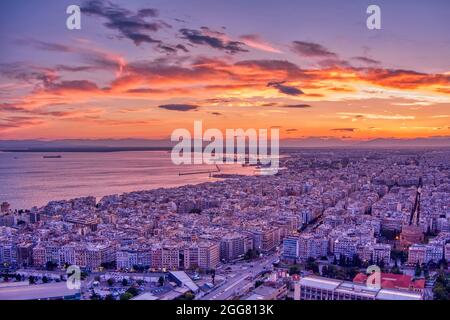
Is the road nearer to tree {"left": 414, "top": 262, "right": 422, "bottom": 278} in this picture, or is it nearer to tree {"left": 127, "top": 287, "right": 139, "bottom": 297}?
tree {"left": 127, "top": 287, "right": 139, "bottom": 297}

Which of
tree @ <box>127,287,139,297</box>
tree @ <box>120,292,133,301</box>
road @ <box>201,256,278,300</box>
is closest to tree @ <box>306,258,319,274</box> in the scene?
road @ <box>201,256,278,300</box>

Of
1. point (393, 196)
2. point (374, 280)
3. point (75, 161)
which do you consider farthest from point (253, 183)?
point (75, 161)

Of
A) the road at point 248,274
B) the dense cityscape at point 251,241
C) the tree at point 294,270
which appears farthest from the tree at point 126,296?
the tree at point 294,270

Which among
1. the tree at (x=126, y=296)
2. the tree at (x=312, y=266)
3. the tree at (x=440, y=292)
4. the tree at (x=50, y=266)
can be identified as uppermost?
the tree at (x=126, y=296)

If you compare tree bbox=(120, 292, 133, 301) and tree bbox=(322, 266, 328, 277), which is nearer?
tree bbox=(120, 292, 133, 301)

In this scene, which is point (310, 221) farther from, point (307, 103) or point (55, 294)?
point (55, 294)

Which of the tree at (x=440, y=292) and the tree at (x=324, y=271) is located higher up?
the tree at (x=440, y=292)

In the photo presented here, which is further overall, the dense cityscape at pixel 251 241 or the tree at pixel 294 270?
the tree at pixel 294 270

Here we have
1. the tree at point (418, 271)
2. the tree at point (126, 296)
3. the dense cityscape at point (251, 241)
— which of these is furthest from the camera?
the tree at point (418, 271)

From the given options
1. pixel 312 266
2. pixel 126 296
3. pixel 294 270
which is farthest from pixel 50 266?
pixel 312 266

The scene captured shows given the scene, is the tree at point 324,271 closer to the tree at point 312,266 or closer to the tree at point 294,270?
the tree at point 312,266
